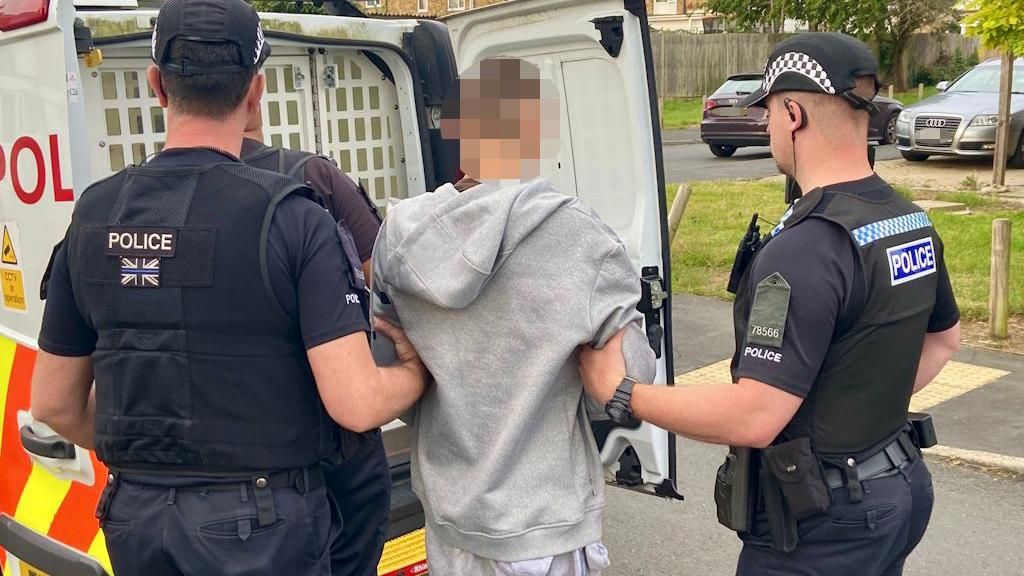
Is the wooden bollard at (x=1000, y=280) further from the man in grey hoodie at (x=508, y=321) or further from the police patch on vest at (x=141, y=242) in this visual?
the police patch on vest at (x=141, y=242)

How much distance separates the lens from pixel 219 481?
2012 mm

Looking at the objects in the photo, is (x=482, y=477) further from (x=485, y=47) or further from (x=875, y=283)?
(x=485, y=47)

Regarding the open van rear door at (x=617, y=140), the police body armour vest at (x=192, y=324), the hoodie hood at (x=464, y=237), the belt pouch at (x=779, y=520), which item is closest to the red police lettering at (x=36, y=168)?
the police body armour vest at (x=192, y=324)

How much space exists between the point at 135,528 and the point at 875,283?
5.30ft

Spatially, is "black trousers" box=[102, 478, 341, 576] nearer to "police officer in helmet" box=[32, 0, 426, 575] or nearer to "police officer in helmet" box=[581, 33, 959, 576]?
"police officer in helmet" box=[32, 0, 426, 575]

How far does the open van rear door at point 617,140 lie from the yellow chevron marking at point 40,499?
161 centimetres

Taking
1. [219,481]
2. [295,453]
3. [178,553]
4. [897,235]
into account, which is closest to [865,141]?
[897,235]

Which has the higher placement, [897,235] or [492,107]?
[492,107]

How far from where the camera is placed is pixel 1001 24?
737 centimetres

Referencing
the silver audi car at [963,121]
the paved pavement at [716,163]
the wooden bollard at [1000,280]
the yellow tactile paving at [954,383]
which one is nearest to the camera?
the yellow tactile paving at [954,383]

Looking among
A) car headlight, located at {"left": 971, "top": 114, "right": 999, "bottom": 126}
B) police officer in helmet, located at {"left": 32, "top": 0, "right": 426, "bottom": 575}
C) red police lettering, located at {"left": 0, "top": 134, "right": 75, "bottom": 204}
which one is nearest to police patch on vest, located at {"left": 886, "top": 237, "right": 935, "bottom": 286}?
police officer in helmet, located at {"left": 32, "top": 0, "right": 426, "bottom": 575}

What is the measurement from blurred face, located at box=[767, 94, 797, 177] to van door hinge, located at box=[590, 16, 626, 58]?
675 millimetres

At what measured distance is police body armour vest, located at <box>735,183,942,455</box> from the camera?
2.09 m

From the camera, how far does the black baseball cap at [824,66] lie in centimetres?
214
